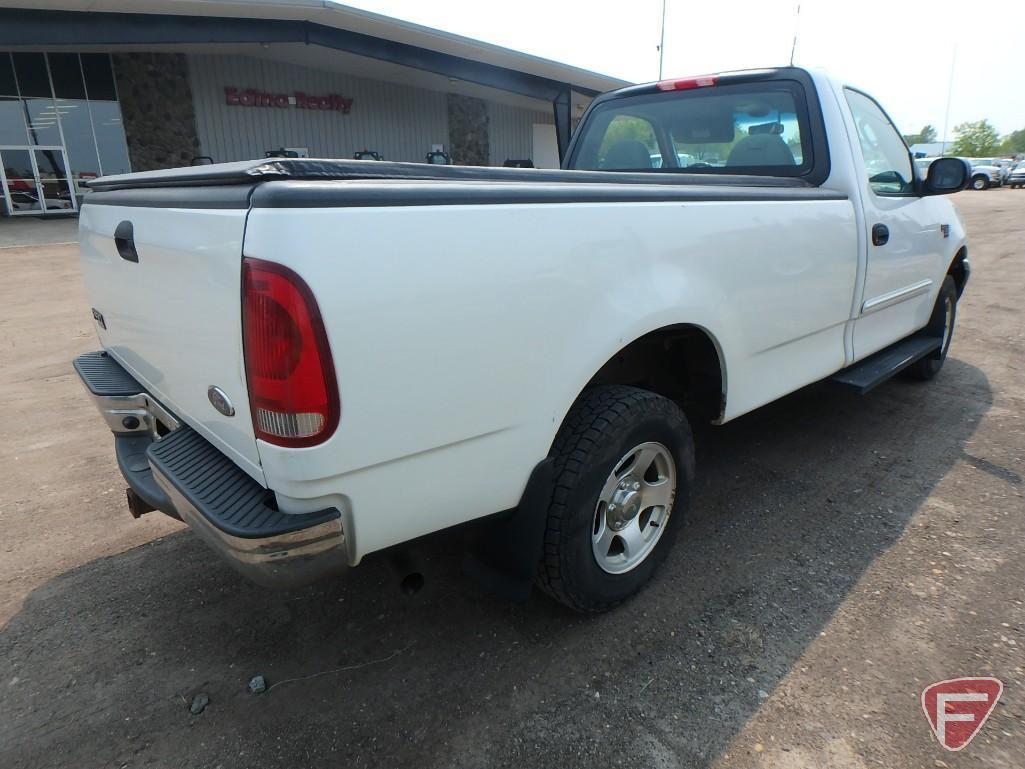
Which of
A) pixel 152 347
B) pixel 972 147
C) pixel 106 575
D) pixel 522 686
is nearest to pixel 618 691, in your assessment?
pixel 522 686

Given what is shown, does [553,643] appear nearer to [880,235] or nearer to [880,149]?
[880,235]

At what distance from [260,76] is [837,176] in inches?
866

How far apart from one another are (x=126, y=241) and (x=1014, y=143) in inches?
6197

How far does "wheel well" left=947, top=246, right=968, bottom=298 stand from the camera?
4991 mm

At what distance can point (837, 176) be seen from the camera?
3.35m

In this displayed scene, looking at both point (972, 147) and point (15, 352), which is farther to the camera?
point (972, 147)

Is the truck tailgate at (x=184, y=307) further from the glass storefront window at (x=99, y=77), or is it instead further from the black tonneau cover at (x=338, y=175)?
the glass storefront window at (x=99, y=77)

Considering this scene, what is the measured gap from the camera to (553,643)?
2.39 metres

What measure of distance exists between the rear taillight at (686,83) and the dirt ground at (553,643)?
2.19m

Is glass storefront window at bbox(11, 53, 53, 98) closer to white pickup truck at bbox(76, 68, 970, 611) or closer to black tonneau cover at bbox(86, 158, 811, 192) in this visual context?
white pickup truck at bbox(76, 68, 970, 611)

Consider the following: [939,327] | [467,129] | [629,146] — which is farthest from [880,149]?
[467,129]

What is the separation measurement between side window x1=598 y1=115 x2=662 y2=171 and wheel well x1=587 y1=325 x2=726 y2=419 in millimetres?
1648

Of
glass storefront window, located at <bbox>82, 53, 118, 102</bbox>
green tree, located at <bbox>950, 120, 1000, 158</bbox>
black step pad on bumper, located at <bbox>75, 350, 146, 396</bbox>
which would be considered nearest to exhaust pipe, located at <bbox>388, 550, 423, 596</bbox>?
black step pad on bumper, located at <bbox>75, 350, 146, 396</bbox>

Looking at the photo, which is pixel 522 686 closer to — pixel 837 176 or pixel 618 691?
pixel 618 691
